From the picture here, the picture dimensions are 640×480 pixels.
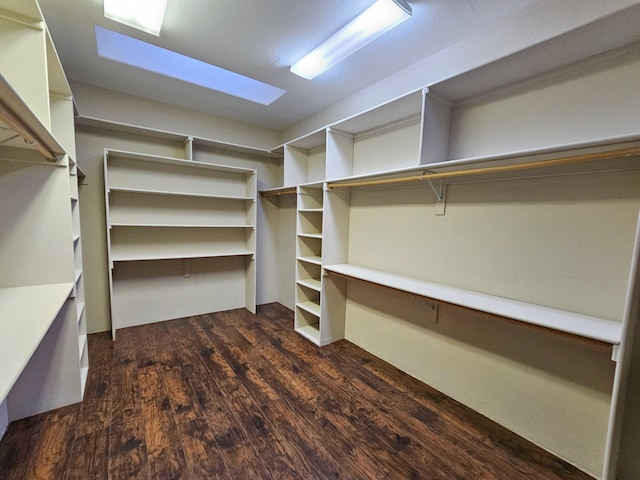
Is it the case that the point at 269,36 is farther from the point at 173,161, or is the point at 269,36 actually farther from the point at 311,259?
the point at 311,259

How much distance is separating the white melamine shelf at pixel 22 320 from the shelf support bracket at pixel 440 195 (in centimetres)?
227

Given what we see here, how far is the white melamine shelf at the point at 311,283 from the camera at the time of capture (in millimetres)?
3012

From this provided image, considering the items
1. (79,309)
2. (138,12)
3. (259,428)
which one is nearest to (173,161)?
(138,12)

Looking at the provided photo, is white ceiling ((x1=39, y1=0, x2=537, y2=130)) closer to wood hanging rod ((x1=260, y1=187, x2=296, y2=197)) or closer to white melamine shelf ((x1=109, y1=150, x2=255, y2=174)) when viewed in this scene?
white melamine shelf ((x1=109, y1=150, x2=255, y2=174))

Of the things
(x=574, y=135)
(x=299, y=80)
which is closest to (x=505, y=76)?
(x=574, y=135)

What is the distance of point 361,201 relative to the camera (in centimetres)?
282

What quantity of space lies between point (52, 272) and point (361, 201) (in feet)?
8.12

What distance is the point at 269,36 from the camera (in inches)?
77.6

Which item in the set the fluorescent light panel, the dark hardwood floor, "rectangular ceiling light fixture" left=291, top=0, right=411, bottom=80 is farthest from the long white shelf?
the fluorescent light panel

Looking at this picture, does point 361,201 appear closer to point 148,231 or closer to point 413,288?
point 413,288

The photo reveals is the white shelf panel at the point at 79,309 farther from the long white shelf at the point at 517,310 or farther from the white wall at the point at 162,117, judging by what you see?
the long white shelf at the point at 517,310

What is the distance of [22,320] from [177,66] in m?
2.49

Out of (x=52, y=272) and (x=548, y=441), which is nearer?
(x=548, y=441)

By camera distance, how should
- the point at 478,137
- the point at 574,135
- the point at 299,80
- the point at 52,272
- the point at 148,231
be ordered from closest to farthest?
the point at 574,135, the point at 52,272, the point at 478,137, the point at 299,80, the point at 148,231
